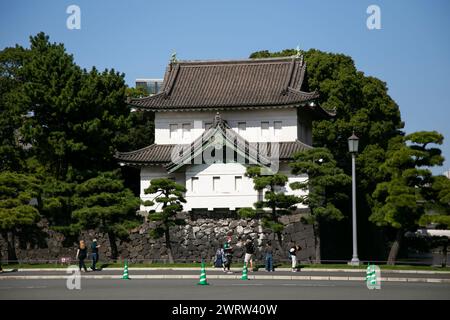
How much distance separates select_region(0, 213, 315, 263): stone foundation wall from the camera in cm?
5416

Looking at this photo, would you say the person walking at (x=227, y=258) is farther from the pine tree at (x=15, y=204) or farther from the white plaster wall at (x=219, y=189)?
the pine tree at (x=15, y=204)

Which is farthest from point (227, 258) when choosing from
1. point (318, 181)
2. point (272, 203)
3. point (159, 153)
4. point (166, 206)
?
point (159, 153)

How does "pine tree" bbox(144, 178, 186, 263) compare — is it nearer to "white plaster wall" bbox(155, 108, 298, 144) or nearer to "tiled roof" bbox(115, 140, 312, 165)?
"tiled roof" bbox(115, 140, 312, 165)

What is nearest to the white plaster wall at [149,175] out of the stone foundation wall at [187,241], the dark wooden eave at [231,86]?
the stone foundation wall at [187,241]

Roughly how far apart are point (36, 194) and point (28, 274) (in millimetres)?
12155

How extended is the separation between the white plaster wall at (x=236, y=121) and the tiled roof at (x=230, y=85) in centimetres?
98

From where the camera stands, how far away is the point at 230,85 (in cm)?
6166

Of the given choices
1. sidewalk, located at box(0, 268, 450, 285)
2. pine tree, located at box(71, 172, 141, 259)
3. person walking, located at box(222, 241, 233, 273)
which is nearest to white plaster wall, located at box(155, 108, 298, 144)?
pine tree, located at box(71, 172, 141, 259)

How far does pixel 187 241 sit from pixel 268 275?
56.7 ft

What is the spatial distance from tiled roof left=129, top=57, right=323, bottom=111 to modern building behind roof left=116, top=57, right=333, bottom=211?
67mm

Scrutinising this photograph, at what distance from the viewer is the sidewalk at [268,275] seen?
3791 centimetres

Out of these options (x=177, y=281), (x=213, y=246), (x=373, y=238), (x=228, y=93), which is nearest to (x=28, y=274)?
(x=177, y=281)

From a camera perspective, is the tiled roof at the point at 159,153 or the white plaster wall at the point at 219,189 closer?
the white plaster wall at the point at 219,189
